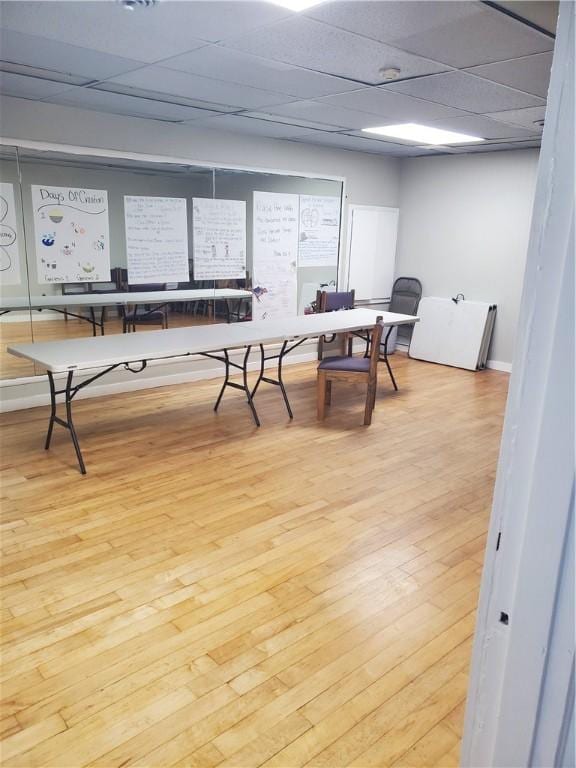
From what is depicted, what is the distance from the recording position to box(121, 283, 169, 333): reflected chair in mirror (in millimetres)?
5250

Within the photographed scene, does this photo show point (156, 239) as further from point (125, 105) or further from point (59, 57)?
point (59, 57)

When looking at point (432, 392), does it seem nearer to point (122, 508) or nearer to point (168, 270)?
point (168, 270)

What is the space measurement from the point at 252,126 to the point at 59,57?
2.32 meters

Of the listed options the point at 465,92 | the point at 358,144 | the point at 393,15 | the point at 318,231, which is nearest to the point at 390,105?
the point at 465,92

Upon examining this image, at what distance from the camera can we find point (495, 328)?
6770 millimetres

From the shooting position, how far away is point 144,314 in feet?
17.5

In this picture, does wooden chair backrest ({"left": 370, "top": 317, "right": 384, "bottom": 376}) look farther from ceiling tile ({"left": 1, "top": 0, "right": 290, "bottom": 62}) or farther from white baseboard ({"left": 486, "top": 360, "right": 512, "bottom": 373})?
white baseboard ({"left": 486, "top": 360, "right": 512, "bottom": 373})

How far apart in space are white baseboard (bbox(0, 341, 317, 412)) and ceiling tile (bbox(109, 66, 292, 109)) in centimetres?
246

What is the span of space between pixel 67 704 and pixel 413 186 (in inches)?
273

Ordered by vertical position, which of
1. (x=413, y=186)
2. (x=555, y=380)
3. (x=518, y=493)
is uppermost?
(x=413, y=186)

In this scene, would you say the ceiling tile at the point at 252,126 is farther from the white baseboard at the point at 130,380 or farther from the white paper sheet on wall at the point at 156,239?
the white baseboard at the point at 130,380

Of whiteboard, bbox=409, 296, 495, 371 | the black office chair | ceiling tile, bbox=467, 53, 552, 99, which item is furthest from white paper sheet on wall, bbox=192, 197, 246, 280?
ceiling tile, bbox=467, 53, 552, 99

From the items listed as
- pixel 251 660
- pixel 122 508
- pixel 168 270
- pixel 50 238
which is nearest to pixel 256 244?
pixel 168 270

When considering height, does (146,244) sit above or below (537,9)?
below
